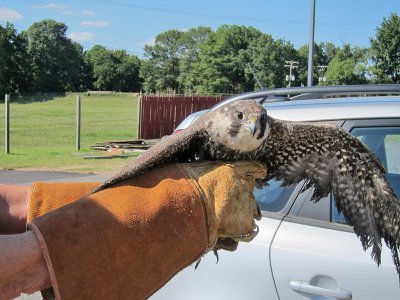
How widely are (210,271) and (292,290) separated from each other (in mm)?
485

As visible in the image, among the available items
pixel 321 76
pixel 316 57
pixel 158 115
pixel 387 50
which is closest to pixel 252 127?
pixel 158 115

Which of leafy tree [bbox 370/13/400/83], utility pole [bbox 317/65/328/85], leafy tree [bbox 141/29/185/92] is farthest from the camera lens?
A: leafy tree [bbox 141/29/185/92]

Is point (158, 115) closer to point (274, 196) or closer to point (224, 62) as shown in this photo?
point (274, 196)

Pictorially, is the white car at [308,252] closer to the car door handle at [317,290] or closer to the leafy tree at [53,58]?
the car door handle at [317,290]

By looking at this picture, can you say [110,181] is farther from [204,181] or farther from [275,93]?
[275,93]

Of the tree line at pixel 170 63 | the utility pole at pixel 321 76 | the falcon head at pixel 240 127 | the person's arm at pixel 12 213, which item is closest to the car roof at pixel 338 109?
the falcon head at pixel 240 127

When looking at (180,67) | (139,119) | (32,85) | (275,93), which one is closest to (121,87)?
(180,67)

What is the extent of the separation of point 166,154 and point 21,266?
0.71m

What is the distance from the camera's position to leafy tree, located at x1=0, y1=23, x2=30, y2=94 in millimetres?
95438

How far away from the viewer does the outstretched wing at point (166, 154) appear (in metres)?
1.73

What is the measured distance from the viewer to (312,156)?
7.47ft

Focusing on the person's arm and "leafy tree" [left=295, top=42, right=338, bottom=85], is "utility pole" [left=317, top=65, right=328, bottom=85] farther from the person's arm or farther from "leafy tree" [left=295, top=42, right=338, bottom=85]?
the person's arm

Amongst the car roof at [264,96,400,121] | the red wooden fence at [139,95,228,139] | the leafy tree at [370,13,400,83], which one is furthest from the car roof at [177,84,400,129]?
the leafy tree at [370,13,400,83]

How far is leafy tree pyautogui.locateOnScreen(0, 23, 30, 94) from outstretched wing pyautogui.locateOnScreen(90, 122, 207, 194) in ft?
316
